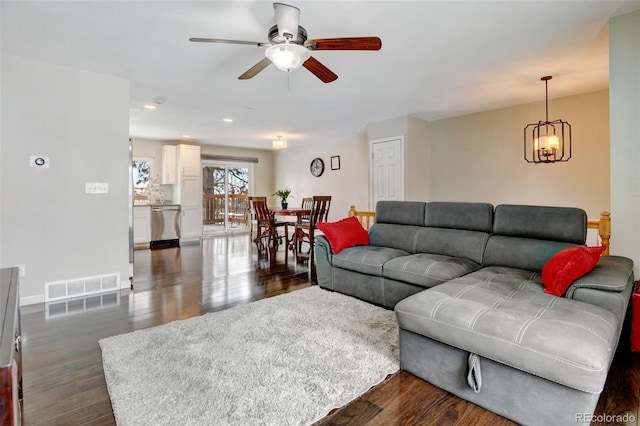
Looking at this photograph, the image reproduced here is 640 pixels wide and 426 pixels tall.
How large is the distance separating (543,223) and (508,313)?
4.89 feet

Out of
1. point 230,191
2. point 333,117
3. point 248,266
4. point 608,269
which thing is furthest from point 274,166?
point 608,269

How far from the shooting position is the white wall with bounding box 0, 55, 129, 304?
3.06 m

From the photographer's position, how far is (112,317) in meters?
2.79

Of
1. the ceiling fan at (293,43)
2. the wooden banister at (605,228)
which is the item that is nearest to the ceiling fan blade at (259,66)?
the ceiling fan at (293,43)

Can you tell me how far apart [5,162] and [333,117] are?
4.26 meters

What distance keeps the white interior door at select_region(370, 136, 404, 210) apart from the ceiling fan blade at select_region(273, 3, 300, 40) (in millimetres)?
3720

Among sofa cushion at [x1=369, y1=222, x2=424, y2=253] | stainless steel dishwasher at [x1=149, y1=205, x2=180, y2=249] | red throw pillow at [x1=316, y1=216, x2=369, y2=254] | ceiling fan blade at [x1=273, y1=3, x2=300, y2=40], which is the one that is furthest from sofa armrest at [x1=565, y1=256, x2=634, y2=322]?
stainless steel dishwasher at [x1=149, y1=205, x2=180, y2=249]

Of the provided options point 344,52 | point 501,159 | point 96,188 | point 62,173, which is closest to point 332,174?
point 501,159

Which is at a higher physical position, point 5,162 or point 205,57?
point 205,57

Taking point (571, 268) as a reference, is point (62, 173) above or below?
above

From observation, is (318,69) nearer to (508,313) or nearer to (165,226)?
(508,313)

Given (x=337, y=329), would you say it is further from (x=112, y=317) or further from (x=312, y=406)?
(x=112, y=317)

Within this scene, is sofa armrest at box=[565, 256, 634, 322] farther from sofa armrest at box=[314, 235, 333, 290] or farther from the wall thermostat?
the wall thermostat

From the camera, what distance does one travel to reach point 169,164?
7402 millimetres
